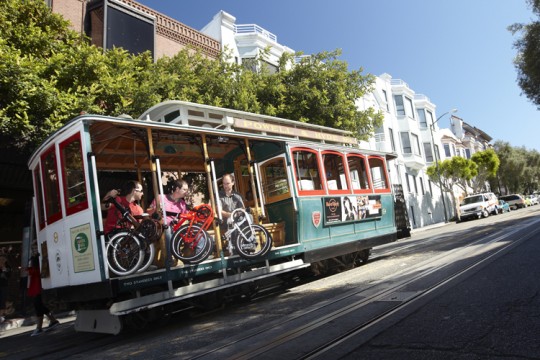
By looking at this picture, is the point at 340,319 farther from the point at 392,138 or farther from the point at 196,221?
the point at 392,138

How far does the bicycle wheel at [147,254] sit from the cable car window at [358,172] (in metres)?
5.70

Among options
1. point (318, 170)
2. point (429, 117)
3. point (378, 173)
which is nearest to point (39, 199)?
point (318, 170)

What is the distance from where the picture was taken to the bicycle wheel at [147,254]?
5.93m

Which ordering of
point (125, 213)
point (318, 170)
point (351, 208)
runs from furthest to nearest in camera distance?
point (351, 208), point (318, 170), point (125, 213)

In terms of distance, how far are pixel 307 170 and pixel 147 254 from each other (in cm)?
433

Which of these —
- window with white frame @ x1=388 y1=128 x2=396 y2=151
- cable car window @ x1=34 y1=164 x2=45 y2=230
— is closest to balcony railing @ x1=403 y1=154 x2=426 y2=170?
window with white frame @ x1=388 y1=128 x2=396 y2=151

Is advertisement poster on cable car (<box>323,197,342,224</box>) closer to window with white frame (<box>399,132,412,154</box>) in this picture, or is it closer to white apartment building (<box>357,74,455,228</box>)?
white apartment building (<box>357,74,455,228</box>)

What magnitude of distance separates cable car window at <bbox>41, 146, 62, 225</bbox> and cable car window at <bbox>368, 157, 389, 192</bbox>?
7690mm

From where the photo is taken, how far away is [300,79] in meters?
16.9

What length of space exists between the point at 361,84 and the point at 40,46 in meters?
12.3

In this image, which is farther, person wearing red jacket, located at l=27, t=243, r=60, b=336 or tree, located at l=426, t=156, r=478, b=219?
tree, located at l=426, t=156, r=478, b=219

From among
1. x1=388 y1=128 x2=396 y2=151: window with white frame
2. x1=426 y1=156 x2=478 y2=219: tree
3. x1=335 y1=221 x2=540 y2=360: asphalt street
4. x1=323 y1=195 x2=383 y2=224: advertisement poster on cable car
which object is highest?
x1=388 y1=128 x2=396 y2=151: window with white frame

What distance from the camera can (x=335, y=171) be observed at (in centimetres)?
990

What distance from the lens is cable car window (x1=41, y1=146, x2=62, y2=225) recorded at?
253 inches
